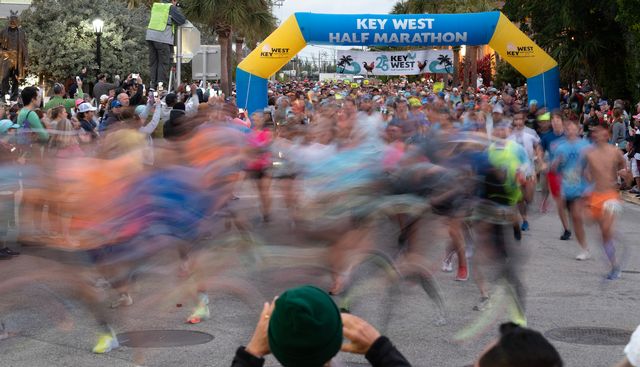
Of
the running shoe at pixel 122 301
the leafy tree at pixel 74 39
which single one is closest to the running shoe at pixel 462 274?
the running shoe at pixel 122 301

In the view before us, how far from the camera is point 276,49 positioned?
984 inches

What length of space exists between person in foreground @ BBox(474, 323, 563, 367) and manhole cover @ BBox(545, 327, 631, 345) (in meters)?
5.53

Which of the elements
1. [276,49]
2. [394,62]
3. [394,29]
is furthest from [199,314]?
[394,62]

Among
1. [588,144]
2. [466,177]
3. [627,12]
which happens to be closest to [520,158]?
[466,177]

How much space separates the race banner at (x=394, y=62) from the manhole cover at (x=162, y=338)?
916 inches

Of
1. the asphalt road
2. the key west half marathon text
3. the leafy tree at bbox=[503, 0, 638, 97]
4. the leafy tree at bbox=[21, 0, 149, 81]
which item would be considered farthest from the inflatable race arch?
the leafy tree at bbox=[21, 0, 149, 81]

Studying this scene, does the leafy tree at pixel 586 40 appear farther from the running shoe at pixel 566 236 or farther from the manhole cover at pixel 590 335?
the manhole cover at pixel 590 335

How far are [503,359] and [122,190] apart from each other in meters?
4.64

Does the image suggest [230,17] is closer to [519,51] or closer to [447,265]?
[519,51]

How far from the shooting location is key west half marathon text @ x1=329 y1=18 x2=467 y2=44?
82.8 ft

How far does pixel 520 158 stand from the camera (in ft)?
32.3

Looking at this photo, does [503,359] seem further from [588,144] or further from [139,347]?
[588,144]

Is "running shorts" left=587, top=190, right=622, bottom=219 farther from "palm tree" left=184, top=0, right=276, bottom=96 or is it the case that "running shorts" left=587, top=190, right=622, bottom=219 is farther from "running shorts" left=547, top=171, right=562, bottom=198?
"palm tree" left=184, top=0, right=276, bottom=96

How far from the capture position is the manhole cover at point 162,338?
317 inches
